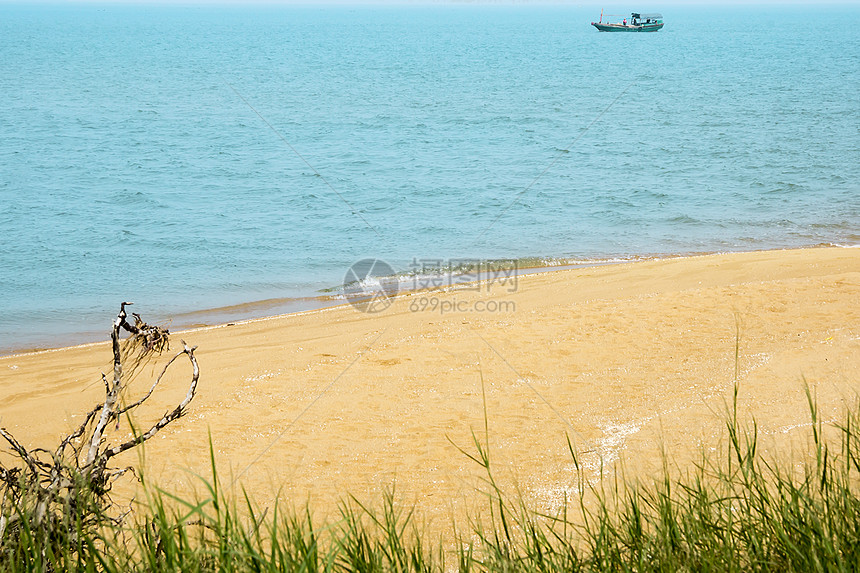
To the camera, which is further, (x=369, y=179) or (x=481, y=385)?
(x=369, y=179)

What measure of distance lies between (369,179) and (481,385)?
611 inches

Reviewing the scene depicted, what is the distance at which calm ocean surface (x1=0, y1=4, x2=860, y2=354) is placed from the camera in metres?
14.2

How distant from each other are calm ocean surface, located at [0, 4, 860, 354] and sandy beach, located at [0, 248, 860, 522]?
3.43m

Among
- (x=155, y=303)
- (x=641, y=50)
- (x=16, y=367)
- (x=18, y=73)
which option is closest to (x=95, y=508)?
(x=16, y=367)

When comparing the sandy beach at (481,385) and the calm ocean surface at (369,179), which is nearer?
the sandy beach at (481,385)

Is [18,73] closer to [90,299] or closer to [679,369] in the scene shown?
[90,299]

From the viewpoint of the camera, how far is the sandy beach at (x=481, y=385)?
19.5 feet

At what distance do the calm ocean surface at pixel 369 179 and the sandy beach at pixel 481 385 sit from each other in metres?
3.43

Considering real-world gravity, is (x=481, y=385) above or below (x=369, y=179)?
below

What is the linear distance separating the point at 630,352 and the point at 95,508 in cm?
675

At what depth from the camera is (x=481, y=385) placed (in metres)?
6.64

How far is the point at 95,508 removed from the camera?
86.1 inches

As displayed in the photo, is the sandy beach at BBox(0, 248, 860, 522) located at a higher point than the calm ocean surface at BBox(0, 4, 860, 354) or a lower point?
lower

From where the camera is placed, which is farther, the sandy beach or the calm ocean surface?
the calm ocean surface
